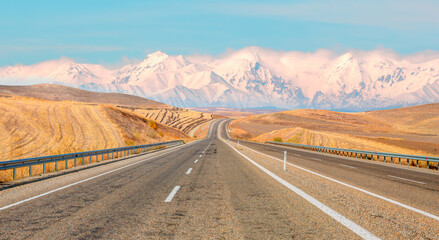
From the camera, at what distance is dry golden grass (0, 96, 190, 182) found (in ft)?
88.3

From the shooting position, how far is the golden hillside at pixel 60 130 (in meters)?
27.0

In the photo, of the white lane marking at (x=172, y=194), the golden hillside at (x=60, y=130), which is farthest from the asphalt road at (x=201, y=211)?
the golden hillside at (x=60, y=130)

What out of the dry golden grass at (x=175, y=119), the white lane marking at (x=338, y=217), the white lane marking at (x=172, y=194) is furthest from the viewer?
the dry golden grass at (x=175, y=119)

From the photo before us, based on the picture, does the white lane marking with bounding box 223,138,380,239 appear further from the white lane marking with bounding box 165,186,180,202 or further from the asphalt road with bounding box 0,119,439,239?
the white lane marking with bounding box 165,186,180,202

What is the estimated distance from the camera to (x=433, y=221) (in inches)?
244

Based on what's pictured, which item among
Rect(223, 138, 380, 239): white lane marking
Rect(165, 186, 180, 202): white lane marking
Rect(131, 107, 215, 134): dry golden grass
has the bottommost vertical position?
Rect(165, 186, 180, 202): white lane marking

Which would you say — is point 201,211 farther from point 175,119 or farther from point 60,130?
point 175,119

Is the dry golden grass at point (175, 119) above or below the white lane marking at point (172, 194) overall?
above

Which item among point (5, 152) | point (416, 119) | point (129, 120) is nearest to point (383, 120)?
point (416, 119)

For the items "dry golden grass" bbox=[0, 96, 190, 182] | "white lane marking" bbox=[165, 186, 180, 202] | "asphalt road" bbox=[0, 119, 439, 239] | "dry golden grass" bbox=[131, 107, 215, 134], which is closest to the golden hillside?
"dry golden grass" bbox=[0, 96, 190, 182]

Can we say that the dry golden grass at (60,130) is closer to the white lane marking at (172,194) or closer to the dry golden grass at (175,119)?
the white lane marking at (172,194)

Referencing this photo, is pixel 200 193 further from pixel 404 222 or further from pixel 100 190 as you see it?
pixel 404 222

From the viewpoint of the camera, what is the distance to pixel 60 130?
35.8m

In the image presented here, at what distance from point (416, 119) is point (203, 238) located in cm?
15909
